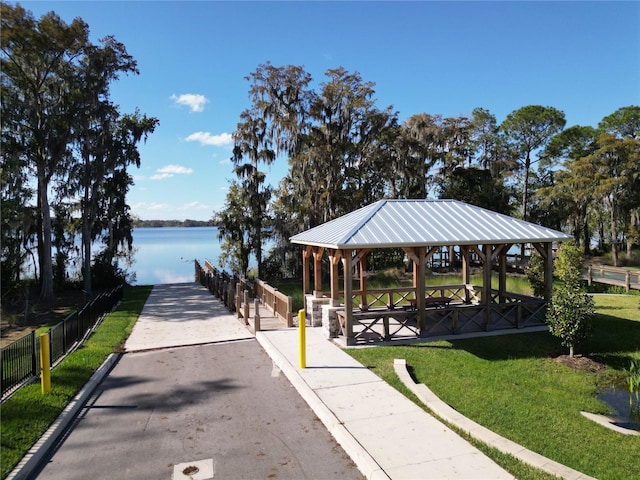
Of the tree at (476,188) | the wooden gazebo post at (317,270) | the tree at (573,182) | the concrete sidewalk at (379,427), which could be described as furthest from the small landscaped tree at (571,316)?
the tree at (573,182)

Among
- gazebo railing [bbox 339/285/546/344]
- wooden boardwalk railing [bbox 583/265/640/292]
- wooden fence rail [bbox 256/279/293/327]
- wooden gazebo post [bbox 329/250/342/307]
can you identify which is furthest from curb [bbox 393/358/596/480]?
wooden boardwalk railing [bbox 583/265/640/292]

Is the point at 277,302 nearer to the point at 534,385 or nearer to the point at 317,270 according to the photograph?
the point at 317,270

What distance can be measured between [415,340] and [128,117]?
22.0 m

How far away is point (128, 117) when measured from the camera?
25.0 meters

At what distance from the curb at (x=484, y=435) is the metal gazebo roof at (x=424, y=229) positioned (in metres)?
3.64

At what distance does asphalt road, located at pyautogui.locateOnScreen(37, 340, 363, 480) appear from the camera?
511 cm

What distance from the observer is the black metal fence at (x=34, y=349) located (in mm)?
7383

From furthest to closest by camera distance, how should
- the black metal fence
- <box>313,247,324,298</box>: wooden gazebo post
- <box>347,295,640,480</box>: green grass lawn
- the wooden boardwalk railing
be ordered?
the wooden boardwalk railing < <box>313,247,324,298</box>: wooden gazebo post < the black metal fence < <box>347,295,640,480</box>: green grass lawn

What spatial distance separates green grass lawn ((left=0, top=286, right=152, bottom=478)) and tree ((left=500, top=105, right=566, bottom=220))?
35.9 meters

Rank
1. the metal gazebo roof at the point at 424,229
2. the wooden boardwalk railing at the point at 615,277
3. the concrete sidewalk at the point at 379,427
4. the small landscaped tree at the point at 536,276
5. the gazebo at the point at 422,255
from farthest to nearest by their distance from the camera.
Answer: the wooden boardwalk railing at the point at 615,277, the small landscaped tree at the point at 536,276, the gazebo at the point at 422,255, the metal gazebo roof at the point at 424,229, the concrete sidewalk at the point at 379,427

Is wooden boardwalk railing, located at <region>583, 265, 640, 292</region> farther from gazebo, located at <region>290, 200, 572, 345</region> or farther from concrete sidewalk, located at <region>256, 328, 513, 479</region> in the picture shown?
concrete sidewalk, located at <region>256, 328, 513, 479</region>

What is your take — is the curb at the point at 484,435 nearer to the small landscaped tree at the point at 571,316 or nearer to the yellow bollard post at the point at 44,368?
the small landscaped tree at the point at 571,316

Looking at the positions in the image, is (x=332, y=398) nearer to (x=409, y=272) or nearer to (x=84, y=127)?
(x=84, y=127)

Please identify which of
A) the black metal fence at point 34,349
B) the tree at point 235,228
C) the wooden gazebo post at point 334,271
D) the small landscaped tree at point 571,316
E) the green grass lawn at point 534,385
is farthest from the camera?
the tree at point 235,228
